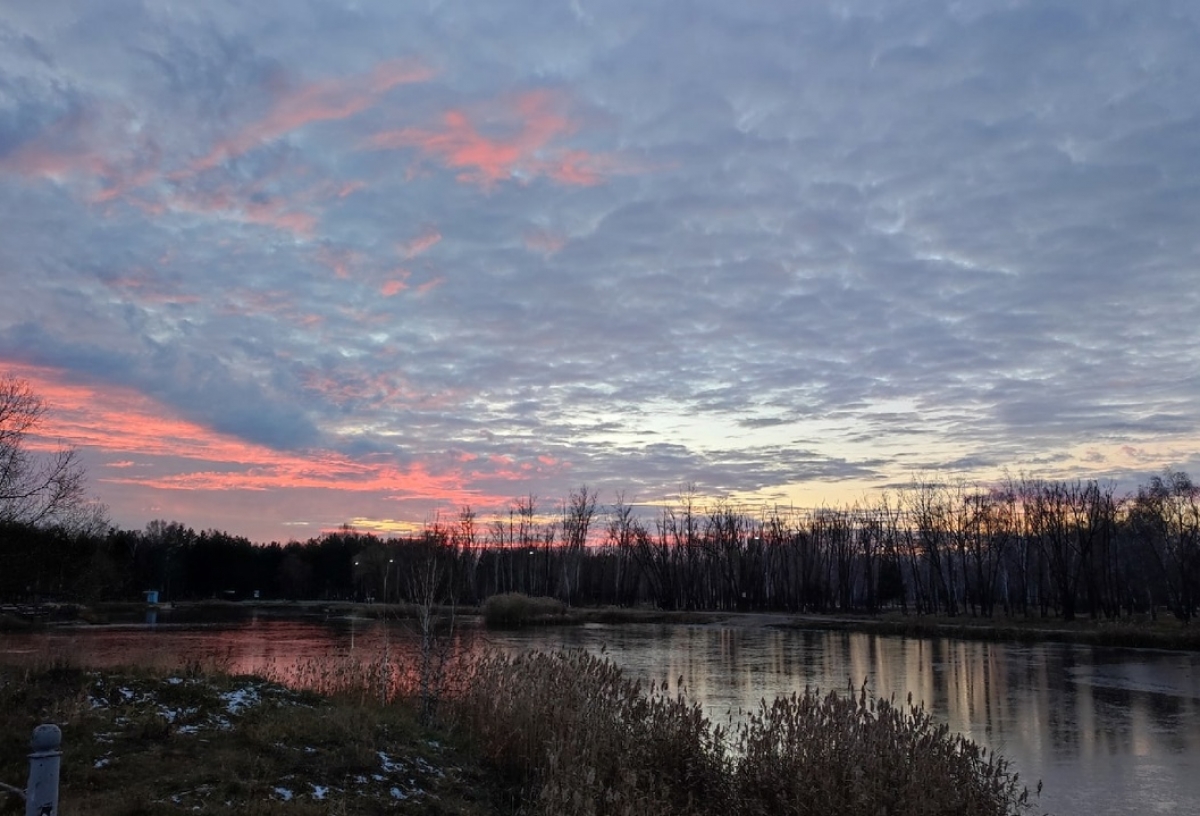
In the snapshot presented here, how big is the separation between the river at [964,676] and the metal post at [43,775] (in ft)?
27.7

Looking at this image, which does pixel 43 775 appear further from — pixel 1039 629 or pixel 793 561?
pixel 793 561

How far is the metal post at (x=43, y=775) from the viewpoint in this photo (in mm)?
4004

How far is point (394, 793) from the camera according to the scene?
8.66 metres

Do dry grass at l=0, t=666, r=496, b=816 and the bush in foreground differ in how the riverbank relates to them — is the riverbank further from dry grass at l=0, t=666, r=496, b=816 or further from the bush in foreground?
dry grass at l=0, t=666, r=496, b=816

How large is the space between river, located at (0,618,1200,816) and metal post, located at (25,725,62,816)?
27.7ft

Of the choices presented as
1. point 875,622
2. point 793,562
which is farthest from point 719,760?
point 793,562

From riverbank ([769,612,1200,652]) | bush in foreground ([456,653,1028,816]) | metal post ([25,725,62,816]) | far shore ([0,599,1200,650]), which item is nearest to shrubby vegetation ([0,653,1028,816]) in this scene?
bush in foreground ([456,653,1028,816])

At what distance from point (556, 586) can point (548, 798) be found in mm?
91115

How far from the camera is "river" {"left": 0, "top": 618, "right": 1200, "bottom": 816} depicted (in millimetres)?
15062

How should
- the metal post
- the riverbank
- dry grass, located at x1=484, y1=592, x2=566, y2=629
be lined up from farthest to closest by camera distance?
1. dry grass, located at x1=484, y1=592, x2=566, y2=629
2. the riverbank
3. the metal post

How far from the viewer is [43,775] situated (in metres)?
4.04

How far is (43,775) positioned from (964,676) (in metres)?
31.4

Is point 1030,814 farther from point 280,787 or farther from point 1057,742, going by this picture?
point 280,787

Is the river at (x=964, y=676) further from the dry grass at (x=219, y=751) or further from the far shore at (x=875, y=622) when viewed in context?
the far shore at (x=875, y=622)
